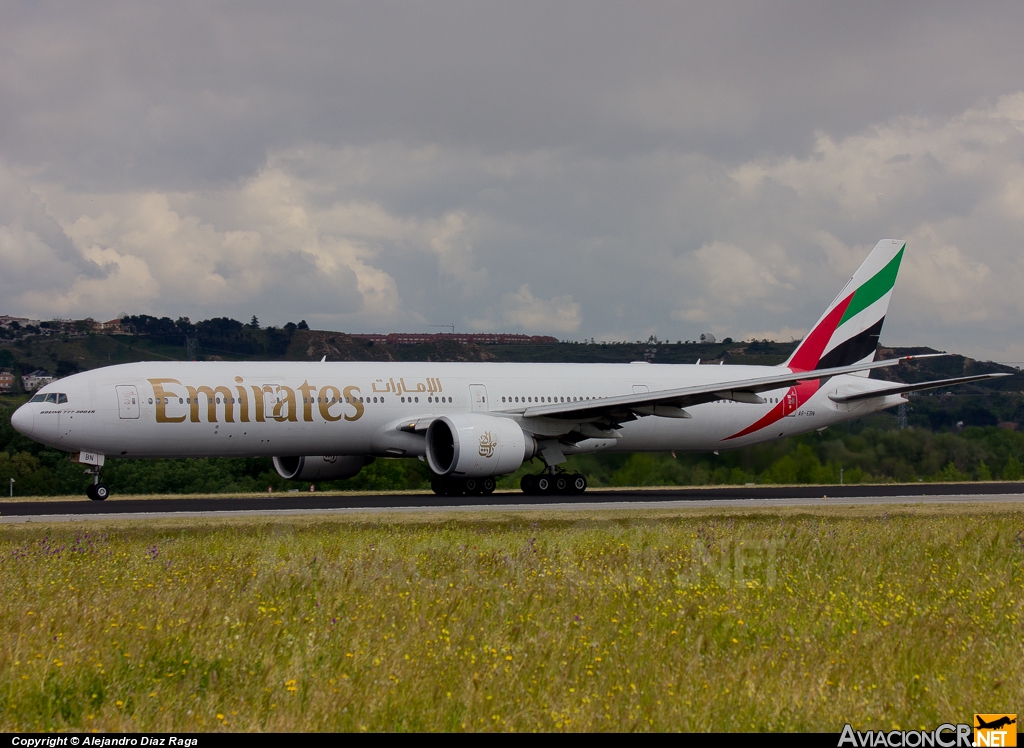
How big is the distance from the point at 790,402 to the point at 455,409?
11.1m

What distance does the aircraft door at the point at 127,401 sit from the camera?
25.4m

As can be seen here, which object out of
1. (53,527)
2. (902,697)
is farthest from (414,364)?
(902,697)

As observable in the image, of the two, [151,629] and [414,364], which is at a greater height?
[414,364]

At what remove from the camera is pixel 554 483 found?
2989 cm

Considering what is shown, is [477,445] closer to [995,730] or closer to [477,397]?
[477,397]

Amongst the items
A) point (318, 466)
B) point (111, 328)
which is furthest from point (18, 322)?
point (318, 466)

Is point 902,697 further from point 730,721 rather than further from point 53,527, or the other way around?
point 53,527

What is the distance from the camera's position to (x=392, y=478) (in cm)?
5212

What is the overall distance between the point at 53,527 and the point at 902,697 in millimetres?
15225

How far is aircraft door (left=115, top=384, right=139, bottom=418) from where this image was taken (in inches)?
1001

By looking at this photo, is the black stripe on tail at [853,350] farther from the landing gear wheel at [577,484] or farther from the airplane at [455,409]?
the landing gear wheel at [577,484]

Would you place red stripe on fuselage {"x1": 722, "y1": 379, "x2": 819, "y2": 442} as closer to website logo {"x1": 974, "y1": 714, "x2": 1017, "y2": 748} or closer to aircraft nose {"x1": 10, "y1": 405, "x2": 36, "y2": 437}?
aircraft nose {"x1": 10, "y1": 405, "x2": 36, "y2": 437}

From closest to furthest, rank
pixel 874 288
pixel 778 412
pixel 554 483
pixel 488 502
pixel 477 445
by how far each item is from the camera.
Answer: pixel 488 502, pixel 477 445, pixel 554 483, pixel 778 412, pixel 874 288

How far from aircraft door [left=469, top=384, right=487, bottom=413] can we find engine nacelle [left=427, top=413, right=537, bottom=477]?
2.13 metres
